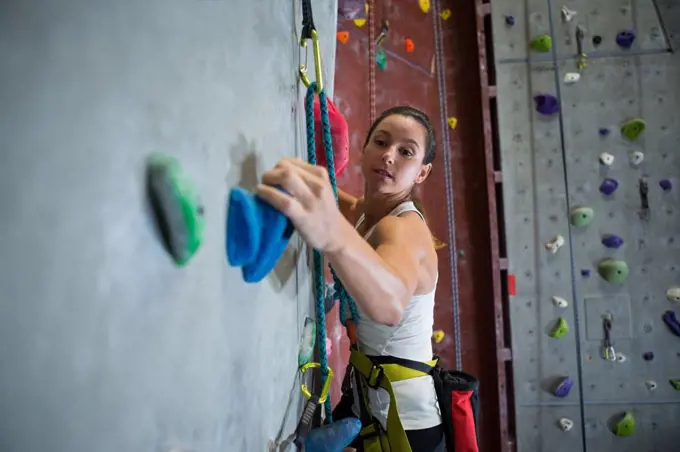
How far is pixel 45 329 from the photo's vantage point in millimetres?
218

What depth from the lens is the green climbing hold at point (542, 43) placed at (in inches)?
86.6

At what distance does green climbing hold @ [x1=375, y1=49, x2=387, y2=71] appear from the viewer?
2.03 metres

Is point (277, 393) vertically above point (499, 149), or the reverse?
point (499, 149)

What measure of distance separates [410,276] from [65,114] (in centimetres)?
42

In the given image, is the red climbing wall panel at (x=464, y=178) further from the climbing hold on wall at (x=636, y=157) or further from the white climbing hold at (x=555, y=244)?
A: the climbing hold on wall at (x=636, y=157)

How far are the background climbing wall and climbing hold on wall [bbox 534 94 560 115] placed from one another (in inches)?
1.1

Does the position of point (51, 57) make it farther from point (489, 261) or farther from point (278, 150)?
point (489, 261)

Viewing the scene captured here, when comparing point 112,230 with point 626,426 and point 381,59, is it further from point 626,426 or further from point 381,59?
point 626,426

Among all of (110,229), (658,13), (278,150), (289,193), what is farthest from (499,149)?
(110,229)

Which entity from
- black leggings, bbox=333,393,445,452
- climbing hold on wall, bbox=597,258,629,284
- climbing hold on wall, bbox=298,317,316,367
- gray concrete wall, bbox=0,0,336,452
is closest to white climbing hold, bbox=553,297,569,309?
climbing hold on wall, bbox=597,258,629,284

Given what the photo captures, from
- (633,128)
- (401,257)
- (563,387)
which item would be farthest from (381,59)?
(563,387)

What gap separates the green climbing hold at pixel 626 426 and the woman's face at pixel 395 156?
6.04ft

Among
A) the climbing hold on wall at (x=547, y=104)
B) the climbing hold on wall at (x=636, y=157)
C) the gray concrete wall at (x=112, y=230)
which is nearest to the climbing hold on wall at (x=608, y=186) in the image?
the climbing hold on wall at (x=636, y=157)

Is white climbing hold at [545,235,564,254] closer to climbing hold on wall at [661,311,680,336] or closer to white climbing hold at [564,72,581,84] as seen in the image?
climbing hold on wall at [661,311,680,336]
